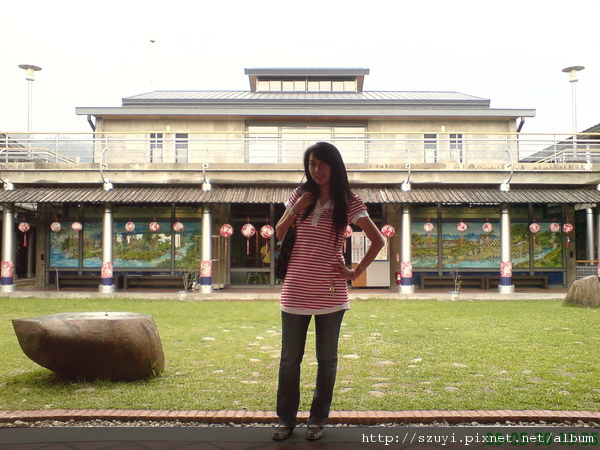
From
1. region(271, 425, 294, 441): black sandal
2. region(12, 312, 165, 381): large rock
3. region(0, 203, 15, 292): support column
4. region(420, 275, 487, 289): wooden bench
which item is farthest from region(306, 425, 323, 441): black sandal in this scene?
region(0, 203, 15, 292): support column

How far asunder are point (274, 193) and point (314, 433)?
14.5 m

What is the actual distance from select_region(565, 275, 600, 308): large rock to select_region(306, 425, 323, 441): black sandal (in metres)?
12.2

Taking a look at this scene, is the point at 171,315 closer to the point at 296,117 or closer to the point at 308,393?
the point at 308,393

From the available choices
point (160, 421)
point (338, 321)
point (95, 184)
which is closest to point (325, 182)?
point (338, 321)

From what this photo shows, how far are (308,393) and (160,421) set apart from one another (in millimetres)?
1488

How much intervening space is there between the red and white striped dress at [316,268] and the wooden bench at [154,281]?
16.2 meters

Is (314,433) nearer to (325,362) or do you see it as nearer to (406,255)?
(325,362)

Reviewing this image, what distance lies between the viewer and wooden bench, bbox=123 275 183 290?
63.6 feet

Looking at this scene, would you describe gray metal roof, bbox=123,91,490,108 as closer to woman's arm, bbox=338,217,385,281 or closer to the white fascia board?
the white fascia board

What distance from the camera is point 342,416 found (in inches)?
165

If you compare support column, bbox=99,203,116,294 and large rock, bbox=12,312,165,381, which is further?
support column, bbox=99,203,116,294

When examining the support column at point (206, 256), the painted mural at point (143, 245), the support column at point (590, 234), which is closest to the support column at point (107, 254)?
the painted mural at point (143, 245)

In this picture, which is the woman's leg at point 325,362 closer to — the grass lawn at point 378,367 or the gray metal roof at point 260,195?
the grass lawn at point 378,367

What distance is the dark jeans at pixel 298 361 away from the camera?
3691 mm
